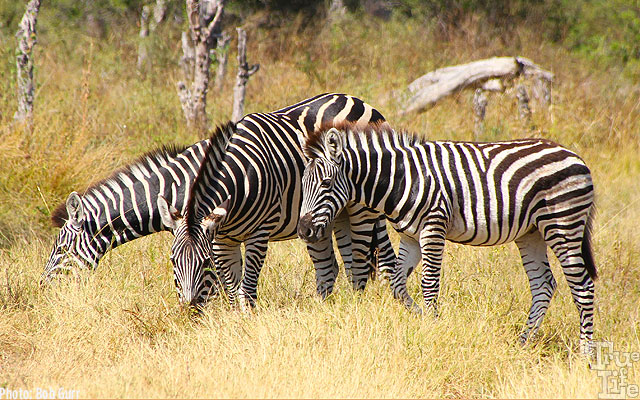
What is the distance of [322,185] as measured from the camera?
4.59 metres

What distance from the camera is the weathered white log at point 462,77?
11266 mm

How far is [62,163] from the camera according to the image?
7.19 metres

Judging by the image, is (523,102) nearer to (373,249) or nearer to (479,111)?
(479,111)

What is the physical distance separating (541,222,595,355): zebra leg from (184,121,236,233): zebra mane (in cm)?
239

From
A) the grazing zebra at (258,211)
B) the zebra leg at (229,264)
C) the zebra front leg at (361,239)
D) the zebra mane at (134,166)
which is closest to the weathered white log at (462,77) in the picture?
the grazing zebra at (258,211)

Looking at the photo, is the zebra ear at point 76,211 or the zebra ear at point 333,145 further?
the zebra ear at point 76,211

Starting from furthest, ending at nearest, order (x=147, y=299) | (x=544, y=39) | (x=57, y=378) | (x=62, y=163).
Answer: (x=544, y=39)
(x=62, y=163)
(x=147, y=299)
(x=57, y=378)

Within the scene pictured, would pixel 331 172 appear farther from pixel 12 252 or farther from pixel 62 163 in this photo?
pixel 62 163

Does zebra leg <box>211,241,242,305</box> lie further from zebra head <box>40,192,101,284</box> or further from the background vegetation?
zebra head <box>40,192,101,284</box>

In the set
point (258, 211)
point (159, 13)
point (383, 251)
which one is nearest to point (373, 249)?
point (383, 251)

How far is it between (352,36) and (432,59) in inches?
97.7

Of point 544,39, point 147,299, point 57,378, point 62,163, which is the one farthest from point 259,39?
point 57,378

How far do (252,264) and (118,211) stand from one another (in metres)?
1.11

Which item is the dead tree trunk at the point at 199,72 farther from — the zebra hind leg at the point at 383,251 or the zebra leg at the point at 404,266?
the zebra leg at the point at 404,266
